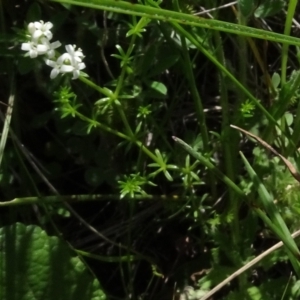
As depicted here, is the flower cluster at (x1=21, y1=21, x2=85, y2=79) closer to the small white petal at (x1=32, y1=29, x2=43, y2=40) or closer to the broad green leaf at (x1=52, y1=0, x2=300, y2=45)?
the small white petal at (x1=32, y1=29, x2=43, y2=40)

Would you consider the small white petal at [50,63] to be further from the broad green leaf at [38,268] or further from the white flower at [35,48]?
the broad green leaf at [38,268]

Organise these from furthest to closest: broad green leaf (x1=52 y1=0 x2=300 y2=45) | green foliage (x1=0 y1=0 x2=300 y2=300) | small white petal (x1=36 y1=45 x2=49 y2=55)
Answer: green foliage (x1=0 y1=0 x2=300 y2=300), small white petal (x1=36 y1=45 x2=49 y2=55), broad green leaf (x1=52 y1=0 x2=300 y2=45)

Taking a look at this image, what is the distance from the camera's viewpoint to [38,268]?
1.31m

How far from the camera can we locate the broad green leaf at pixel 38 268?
130 cm

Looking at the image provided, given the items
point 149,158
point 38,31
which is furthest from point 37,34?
point 149,158

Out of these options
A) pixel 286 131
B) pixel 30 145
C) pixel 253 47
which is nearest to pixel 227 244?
pixel 286 131

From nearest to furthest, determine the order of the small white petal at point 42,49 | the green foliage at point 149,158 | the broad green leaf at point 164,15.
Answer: the broad green leaf at point 164,15
the small white petal at point 42,49
the green foliage at point 149,158

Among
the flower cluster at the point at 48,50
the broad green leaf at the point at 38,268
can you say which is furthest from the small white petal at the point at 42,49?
the broad green leaf at the point at 38,268

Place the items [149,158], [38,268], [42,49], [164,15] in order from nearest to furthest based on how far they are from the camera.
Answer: [164,15] → [42,49] → [38,268] → [149,158]

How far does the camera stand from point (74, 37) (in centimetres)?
142

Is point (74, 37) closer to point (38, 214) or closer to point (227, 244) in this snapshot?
point (38, 214)

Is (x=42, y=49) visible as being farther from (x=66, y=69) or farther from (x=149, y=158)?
(x=149, y=158)

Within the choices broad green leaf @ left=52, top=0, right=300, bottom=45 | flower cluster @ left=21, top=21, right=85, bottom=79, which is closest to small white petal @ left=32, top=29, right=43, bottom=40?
flower cluster @ left=21, top=21, right=85, bottom=79

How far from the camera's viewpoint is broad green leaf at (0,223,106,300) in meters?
1.30
